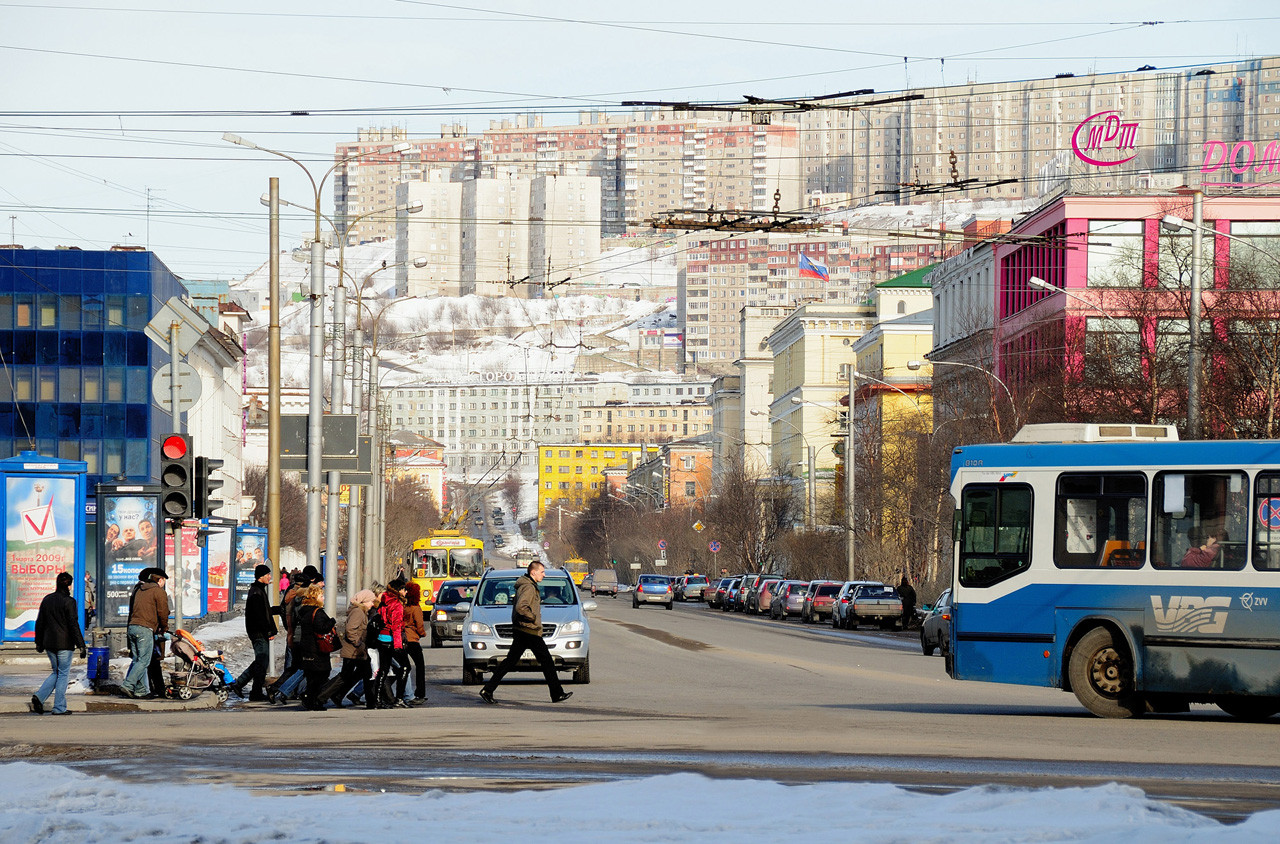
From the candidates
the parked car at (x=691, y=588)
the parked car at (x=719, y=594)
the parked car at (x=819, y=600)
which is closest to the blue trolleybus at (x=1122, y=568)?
the parked car at (x=819, y=600)

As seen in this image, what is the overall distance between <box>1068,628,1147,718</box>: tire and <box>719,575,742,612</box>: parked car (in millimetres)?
57580

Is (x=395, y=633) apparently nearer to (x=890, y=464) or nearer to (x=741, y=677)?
(x=741, y=677)

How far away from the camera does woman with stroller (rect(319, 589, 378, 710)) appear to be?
62.8 ft

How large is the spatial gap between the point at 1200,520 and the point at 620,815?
1067 centimetres

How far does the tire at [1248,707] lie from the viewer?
18.4 metres

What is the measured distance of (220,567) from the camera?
38906 mm

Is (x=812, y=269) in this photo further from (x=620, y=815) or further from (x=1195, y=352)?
(x=620, y=815)

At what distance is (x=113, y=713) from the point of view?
1914cm

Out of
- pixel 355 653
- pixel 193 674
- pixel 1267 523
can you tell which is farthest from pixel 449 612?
pixel 1267 523

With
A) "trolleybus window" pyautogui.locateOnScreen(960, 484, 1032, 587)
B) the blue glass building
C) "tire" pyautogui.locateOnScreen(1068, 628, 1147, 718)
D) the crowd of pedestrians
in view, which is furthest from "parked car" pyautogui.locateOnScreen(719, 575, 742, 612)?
"tire" pyautogui.locateOnScreen(1068, 628, 1147, 718)

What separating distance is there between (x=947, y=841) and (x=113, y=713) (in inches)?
518

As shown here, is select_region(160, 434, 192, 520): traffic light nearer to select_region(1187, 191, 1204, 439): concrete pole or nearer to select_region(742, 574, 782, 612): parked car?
select_region(1187, 191, 1204, 439): concrete pole

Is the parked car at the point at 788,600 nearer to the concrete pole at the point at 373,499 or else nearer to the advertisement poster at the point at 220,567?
the concrete pole at the point at 373,499

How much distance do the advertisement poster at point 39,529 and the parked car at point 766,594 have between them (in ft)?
137
